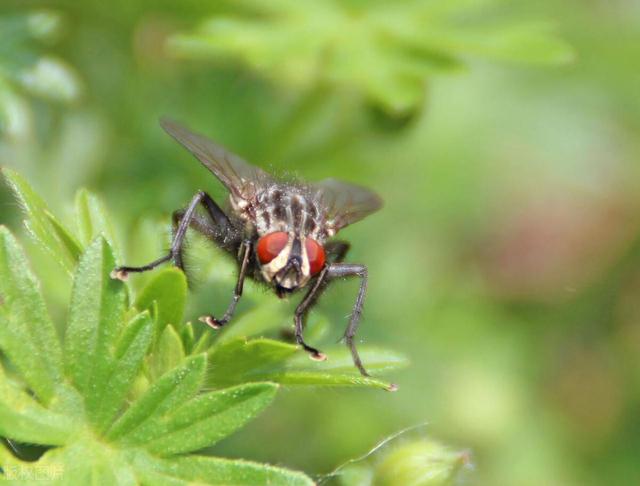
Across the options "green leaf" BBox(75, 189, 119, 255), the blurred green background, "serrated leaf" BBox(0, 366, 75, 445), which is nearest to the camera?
"serrated leaf" BBox(0, 366, 75, 445)

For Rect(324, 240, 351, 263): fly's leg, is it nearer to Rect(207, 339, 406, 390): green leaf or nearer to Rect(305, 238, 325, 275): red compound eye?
Rect(305, 238, 325, 275): red compound eye

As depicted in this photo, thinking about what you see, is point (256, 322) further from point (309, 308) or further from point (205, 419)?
point (205, 419)

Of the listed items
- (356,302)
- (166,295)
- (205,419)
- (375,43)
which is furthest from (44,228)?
(375,43)

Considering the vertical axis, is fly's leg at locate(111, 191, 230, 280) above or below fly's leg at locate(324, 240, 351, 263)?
above

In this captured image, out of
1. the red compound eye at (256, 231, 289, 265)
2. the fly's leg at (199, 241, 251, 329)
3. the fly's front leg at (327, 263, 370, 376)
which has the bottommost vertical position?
the fly's front leg at (327, 263, 370, 376)

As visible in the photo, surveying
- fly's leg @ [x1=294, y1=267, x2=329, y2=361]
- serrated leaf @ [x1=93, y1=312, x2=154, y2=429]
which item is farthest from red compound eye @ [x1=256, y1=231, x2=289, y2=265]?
serrated leaf @ [x1=93, y1=312, x2=154, y2=429]

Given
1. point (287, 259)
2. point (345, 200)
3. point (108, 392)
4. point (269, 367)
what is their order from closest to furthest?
point (108, 392) → point (269, 367) → point (287, 259) → point (345, 200)

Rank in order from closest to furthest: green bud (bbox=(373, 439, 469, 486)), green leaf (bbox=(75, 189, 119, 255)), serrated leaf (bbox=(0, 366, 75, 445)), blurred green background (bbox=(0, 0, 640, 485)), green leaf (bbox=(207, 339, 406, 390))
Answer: serrated leaf (bbox=(0, 366, 75, 445)) → green leaf (bbox=(207, 339, 406, 390)) → green leaf (bbox=(75, 189, 119, 255)) → green bud (bbox=(373, 439, 469, 486)) → blurred green background (bbox=(0, 0, 640, 485))
